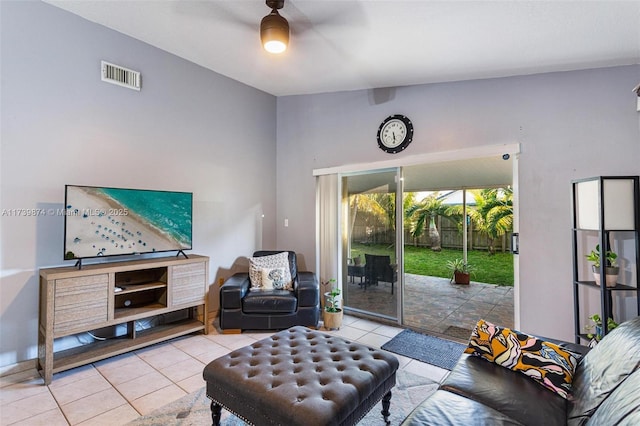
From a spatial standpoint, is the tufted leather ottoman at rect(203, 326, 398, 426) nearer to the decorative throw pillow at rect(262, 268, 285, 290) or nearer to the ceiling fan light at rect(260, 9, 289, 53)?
the decorative throw pillow at rect(262, 268, 285, 290)

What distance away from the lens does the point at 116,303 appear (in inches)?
117

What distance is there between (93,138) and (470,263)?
7223 millimetres

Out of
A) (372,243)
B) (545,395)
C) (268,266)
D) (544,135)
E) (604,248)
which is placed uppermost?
(544,135)

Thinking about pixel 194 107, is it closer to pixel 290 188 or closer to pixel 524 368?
pixel 290 188

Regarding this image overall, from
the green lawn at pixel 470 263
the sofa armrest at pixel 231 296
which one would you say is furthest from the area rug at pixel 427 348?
the green lawn at pixel 470 263

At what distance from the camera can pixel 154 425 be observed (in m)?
1.86

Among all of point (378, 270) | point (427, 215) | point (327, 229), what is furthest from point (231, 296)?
point (427, 215)

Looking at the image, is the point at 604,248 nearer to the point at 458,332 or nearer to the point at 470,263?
the point at 458,332

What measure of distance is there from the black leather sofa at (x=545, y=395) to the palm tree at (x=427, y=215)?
20.7 feet

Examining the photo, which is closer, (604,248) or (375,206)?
(604,248)

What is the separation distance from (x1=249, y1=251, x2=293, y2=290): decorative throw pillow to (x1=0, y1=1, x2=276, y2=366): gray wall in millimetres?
502

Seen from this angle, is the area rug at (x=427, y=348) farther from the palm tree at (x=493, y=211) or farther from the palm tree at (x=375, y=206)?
the palm tree at (x=493, y=211)

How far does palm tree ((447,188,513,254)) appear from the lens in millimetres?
6668

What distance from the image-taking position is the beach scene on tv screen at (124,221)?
8.52ft
